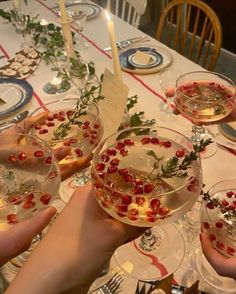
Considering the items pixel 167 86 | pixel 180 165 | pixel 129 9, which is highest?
pixel 180 165

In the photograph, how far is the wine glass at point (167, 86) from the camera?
1252 millimetres

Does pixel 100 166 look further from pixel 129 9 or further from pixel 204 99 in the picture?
pixel 129 9

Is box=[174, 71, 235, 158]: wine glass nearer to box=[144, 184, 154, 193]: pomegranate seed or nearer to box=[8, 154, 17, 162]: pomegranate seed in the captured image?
box=[144, 184, 154, 193]: pomegranate seed

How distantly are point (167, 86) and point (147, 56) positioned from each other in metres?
0.28

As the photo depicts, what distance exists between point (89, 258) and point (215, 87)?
66 cm

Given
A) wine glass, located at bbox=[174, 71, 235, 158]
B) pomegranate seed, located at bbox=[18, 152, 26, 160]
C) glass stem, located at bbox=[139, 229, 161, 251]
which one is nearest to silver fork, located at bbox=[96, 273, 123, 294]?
glass stem, located at bbox=[139, 229, 161, 251]

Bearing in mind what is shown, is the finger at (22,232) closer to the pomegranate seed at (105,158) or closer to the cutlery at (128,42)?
the pomegranate seed at (105,158)

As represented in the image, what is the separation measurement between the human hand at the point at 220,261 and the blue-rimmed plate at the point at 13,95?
845mm

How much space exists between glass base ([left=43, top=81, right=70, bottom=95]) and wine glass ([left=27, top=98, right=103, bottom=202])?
1.31 ft

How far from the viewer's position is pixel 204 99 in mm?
1059

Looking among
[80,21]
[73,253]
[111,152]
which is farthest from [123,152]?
[80,21]

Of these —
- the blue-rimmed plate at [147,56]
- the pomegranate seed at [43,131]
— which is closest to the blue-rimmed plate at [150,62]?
the blue-rimmed plate at [147,56]

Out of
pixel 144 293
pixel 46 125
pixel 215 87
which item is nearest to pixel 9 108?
pixel 46 125

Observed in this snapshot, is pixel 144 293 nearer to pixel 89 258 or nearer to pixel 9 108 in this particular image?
pixel 89 258
